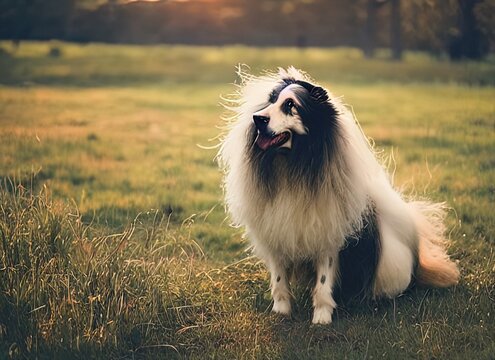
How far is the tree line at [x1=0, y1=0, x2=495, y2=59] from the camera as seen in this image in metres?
9.01

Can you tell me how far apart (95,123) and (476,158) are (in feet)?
13.9

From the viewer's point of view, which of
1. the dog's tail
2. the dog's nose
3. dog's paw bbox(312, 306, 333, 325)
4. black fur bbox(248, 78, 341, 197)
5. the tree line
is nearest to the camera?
the dog's nose

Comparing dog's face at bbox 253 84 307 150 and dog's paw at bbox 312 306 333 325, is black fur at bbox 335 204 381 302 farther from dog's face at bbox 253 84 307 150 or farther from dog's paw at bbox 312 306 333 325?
dog's face at bbox 253 84 307 150

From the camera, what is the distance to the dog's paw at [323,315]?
146 inches

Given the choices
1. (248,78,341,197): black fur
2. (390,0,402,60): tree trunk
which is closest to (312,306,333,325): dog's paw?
(248,78,341,197): black fur

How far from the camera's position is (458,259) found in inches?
184

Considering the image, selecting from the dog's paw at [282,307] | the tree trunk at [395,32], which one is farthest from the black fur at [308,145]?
the tree trunk at [395,32]

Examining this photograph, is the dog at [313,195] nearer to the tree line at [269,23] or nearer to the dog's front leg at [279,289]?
the dog's front leg at [279,289]

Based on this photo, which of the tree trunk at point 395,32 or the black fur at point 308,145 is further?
the tree trunk at point 395,32

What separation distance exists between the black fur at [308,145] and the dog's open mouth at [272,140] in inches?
2.1

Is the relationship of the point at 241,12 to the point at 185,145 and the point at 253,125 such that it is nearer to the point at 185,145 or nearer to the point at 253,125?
the point at 185,145

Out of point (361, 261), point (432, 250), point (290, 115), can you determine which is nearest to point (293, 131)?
point (290, 115)

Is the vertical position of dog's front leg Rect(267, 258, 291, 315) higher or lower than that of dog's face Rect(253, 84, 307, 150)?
lower

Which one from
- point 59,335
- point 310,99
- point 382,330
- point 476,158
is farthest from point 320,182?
point 476,158
